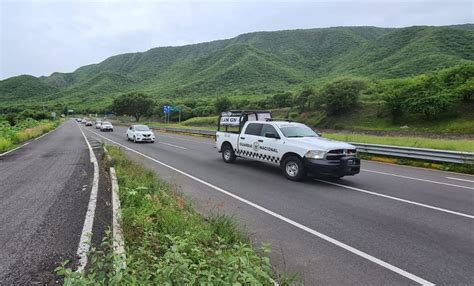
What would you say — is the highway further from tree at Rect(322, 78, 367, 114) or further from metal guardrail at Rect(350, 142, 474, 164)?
tree at Rect(322, 78, 367, 114)

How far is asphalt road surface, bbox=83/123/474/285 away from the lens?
4.27 m

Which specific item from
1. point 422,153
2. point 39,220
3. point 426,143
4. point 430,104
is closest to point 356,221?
point 39,220

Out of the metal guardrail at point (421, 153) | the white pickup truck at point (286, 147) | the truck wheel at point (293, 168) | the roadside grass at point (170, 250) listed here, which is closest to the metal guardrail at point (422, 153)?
the metal guardrail at point (421, 153)

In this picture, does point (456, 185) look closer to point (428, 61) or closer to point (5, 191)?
point (5, 191)

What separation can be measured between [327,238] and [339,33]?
16868 cm

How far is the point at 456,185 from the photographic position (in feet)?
31.7

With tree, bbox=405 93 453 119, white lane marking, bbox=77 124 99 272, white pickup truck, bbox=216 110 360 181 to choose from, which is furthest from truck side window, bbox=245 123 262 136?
tree, bbox=405 93 453 119

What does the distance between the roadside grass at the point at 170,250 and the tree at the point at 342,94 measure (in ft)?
141

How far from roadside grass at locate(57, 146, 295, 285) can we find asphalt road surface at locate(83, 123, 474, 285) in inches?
29.1

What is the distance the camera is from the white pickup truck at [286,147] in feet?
30.6

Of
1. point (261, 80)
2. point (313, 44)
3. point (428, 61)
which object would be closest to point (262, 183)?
point (428, 61)

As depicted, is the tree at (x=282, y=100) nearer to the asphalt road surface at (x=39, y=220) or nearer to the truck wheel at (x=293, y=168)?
the truck wheel at (x=293, y=168)

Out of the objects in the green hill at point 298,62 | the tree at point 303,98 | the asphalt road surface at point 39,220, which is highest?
the green hill at point 298,62

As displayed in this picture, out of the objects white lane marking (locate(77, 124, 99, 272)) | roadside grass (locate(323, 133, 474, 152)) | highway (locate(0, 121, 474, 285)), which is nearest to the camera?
white lane marking (locate(77, 124, 99, 272))
